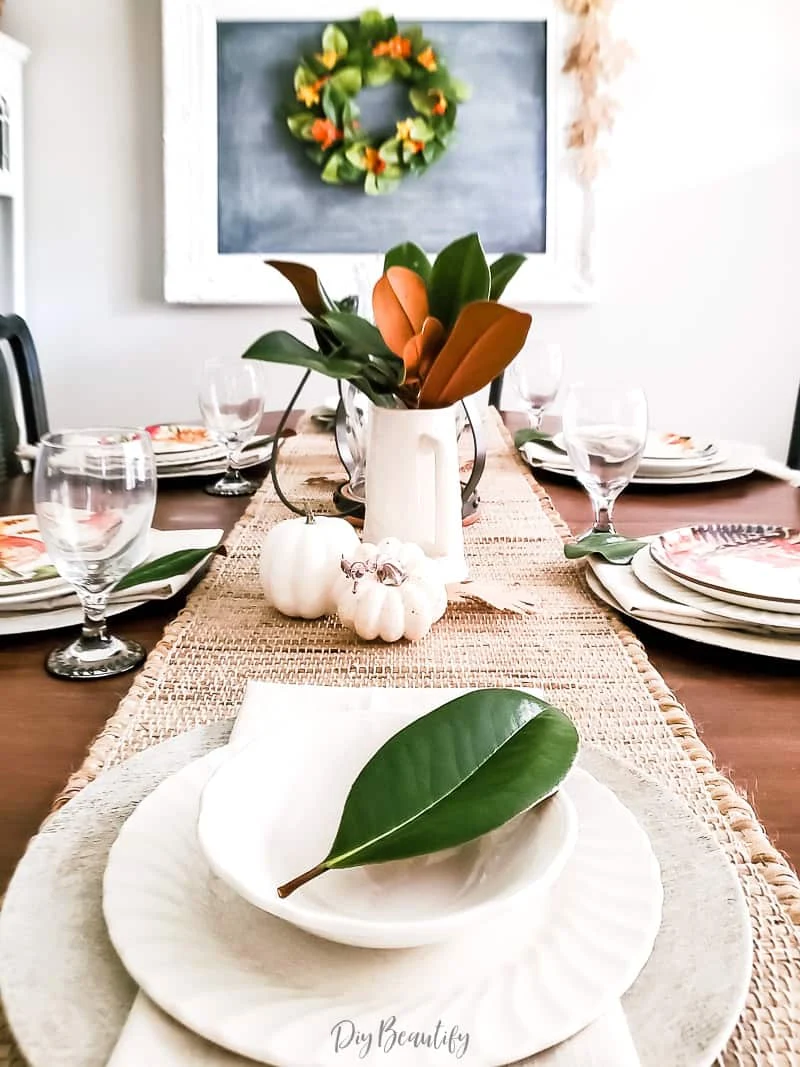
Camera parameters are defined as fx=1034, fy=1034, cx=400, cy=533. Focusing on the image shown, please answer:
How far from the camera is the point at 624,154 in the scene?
310 cm

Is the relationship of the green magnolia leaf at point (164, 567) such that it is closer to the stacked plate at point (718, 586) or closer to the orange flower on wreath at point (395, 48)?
the stacked plate at point (718, 586)

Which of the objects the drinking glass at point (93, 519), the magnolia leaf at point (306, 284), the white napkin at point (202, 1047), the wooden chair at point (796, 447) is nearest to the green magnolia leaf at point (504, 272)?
the magnolia leaf at point (306, 284)

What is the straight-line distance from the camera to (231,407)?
4.47 feet

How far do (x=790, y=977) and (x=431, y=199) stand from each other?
2919 millimetres

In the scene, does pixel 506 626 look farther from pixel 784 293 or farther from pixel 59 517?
pixel 784 293

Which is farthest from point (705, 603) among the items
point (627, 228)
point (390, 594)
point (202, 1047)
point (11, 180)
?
point (11, 180)

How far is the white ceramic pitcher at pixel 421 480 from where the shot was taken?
901 mm

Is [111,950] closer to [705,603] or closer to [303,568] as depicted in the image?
[303,568]

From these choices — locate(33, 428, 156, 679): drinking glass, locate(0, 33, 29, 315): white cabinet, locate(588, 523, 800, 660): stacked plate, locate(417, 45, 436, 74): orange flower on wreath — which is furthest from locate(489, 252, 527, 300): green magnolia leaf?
locate(0, 33, 29, 315): white cabinet

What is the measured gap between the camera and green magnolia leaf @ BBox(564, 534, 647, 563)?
92cm

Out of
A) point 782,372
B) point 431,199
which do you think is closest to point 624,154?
point 431,199

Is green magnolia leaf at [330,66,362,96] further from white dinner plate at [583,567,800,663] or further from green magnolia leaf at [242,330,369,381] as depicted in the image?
white dinner plate at [583,567,800,663]

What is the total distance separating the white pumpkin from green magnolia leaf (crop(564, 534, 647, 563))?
0.22 metres

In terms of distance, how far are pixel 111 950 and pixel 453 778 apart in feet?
0.48
